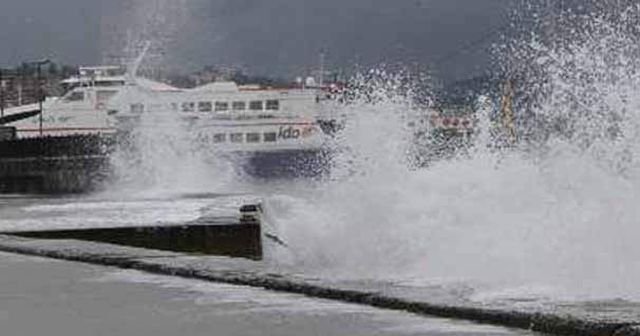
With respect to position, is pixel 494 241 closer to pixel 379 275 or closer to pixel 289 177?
pixel 379 275

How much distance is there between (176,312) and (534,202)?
7.04m

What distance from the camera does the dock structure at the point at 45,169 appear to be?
172ft

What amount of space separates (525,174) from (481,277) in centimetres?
602

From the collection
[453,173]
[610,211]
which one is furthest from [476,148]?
[610,211]

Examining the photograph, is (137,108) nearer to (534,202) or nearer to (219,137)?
(219,137)

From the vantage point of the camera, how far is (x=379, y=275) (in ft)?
45.1

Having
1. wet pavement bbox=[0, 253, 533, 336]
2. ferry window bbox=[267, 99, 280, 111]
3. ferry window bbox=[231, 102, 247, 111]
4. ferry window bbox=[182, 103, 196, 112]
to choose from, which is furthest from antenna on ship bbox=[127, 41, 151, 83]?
wet pavement bbox=[0, 253, 533, 336]

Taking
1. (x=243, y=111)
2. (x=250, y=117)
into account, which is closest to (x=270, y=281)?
(x=250, y=117)

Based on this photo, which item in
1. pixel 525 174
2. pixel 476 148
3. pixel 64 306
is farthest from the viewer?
pixel 476 148

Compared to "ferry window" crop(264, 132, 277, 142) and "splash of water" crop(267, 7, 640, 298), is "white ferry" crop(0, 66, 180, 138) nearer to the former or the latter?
"ferry window" crop(264, 132, 277, 142)

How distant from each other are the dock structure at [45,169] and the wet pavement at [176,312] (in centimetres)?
3827

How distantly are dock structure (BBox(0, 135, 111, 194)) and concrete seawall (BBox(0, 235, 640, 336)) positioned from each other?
30.9 m

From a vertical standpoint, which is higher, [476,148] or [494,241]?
[476,148]

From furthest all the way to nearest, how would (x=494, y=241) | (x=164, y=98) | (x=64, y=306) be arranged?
(x=164, y=98) < (x=494, y=241) < (x=64, y=306)
